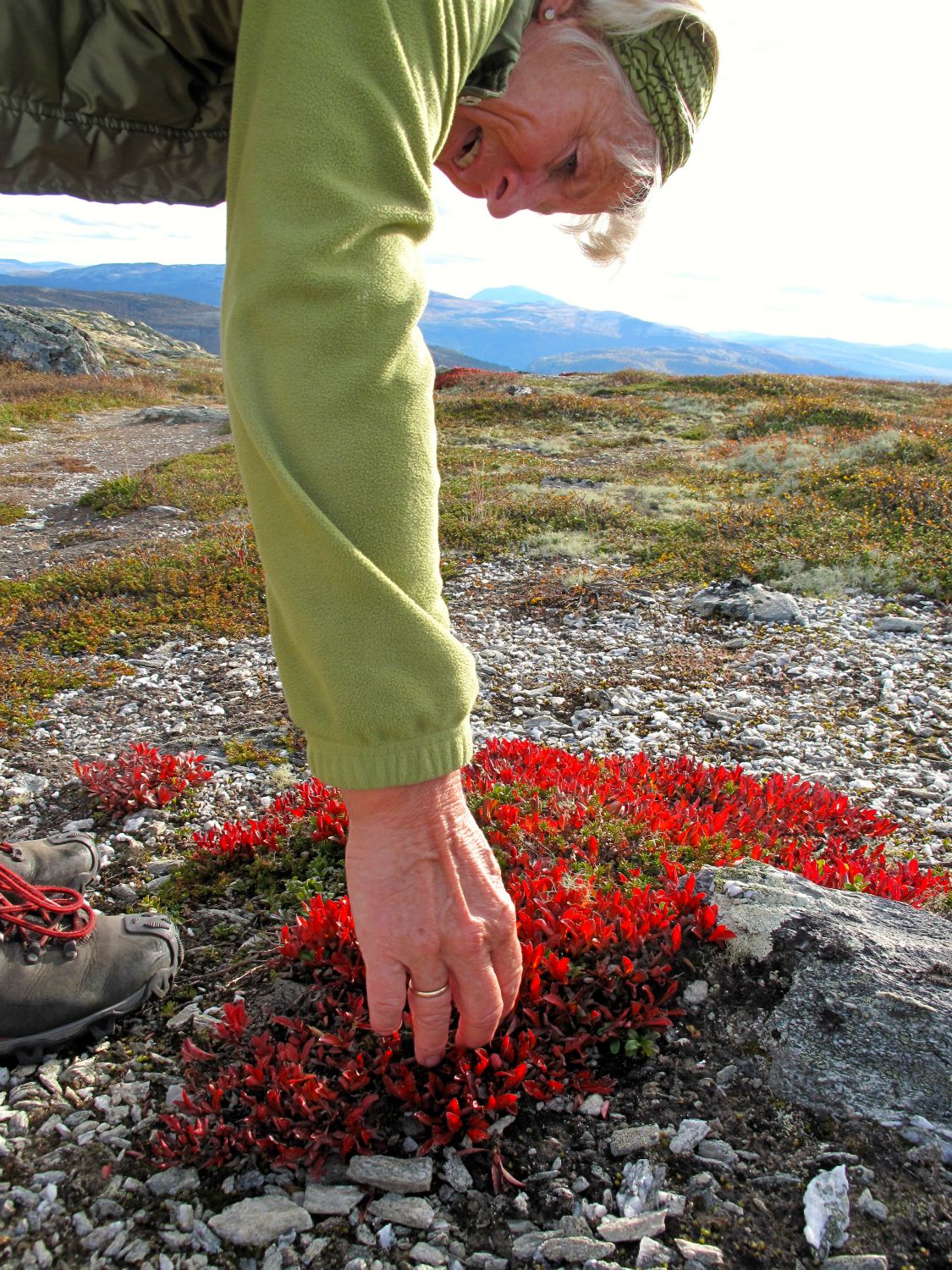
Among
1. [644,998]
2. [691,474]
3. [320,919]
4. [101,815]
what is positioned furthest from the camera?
[691,474]

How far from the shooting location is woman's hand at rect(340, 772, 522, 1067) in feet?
6.09

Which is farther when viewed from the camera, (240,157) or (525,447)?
(525,447)

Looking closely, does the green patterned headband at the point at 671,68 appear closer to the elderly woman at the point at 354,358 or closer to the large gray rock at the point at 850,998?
the elderly woman at the point at 354,358

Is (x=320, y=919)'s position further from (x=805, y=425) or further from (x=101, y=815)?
(x=805, y=425)

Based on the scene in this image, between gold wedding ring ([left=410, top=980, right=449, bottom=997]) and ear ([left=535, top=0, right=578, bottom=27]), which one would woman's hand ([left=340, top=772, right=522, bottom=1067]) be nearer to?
gold wedding ring ([left=410, top=980, right=449, bottom=997])

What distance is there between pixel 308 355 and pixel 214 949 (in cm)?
347

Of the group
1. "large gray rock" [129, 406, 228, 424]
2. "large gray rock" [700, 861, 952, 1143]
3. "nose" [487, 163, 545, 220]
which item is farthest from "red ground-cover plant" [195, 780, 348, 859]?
"large gray rock" [129, 406, 228, 424]

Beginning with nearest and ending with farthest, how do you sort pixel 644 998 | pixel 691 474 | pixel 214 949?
1. pixel 644 998
2. pixel 214 949
3. pixel 691 474

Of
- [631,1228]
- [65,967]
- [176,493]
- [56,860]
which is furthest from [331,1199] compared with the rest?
[176,493]

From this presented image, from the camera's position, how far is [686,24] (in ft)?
8.05

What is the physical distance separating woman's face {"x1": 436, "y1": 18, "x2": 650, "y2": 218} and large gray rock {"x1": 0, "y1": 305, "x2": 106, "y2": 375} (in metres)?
48.6

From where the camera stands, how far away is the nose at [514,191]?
112 inches

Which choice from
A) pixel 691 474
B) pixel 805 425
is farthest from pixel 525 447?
pixel 805 425

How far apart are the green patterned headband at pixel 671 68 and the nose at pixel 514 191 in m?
0.44
